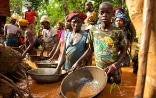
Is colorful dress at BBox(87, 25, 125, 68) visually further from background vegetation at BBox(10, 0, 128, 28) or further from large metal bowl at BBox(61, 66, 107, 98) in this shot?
background vegetation at BBox(10, 0, 128, 28)

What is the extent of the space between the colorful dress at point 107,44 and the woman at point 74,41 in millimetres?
466

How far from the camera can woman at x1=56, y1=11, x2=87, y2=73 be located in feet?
14.4

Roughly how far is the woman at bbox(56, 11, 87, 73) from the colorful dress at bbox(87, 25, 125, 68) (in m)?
0.47

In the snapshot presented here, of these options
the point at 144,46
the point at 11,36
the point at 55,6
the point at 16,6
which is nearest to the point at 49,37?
the point at 11,36

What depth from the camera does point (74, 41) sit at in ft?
14.7

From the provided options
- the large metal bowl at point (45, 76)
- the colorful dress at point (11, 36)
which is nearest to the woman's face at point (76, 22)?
the large metal bowl at point (45, 76)

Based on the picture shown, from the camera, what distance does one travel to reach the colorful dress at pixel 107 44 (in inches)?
154

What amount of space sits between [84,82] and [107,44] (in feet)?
2.25

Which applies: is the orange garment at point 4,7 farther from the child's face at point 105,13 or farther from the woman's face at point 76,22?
the woman's face at point 76,22

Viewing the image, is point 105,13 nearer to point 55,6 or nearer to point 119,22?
point 119,22

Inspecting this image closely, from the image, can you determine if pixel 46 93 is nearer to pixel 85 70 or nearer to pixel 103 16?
pixel 85 70

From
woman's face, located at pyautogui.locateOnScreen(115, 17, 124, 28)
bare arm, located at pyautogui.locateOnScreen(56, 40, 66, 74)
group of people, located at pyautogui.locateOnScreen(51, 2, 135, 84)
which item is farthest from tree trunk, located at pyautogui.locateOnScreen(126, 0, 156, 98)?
woman's face, located at pyautogui.locateOnScreen(115, 17, 124, 28)

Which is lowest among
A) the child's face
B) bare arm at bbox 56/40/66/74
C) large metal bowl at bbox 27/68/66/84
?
large metal bowl at bbox 27/68/66/84

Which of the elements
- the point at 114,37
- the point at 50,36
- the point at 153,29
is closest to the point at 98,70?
the point at 114,37
